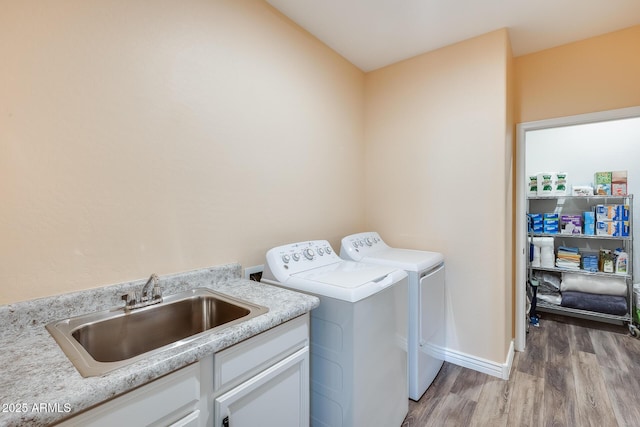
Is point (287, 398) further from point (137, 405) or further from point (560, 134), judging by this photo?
point (560, 134)

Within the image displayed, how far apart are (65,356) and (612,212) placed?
4.44m

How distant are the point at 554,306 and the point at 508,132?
7.72ft

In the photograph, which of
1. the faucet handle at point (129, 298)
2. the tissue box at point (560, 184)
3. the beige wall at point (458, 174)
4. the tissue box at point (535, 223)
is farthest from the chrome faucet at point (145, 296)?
the tissue box at point (560, 184)

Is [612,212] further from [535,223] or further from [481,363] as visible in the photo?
[481,363]

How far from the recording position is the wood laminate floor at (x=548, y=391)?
1.67 metres

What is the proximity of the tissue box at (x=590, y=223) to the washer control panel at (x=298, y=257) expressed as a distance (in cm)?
315

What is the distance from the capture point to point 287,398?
1.11m

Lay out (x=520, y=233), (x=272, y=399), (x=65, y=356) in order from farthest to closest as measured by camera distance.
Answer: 1. (x=520, y=233)
2. (x=272, y=399)
3. (x=65, y=356)

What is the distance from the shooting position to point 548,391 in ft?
6.28

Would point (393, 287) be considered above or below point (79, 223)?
below

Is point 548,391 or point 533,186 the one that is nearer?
point 548,391

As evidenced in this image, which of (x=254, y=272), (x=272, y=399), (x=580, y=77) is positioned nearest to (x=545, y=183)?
(x=580, y=77)

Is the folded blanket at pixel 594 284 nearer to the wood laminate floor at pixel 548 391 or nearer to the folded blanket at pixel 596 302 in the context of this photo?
the folded blanket at pixel 596 302

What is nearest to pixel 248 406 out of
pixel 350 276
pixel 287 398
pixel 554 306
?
pixel 287 398
